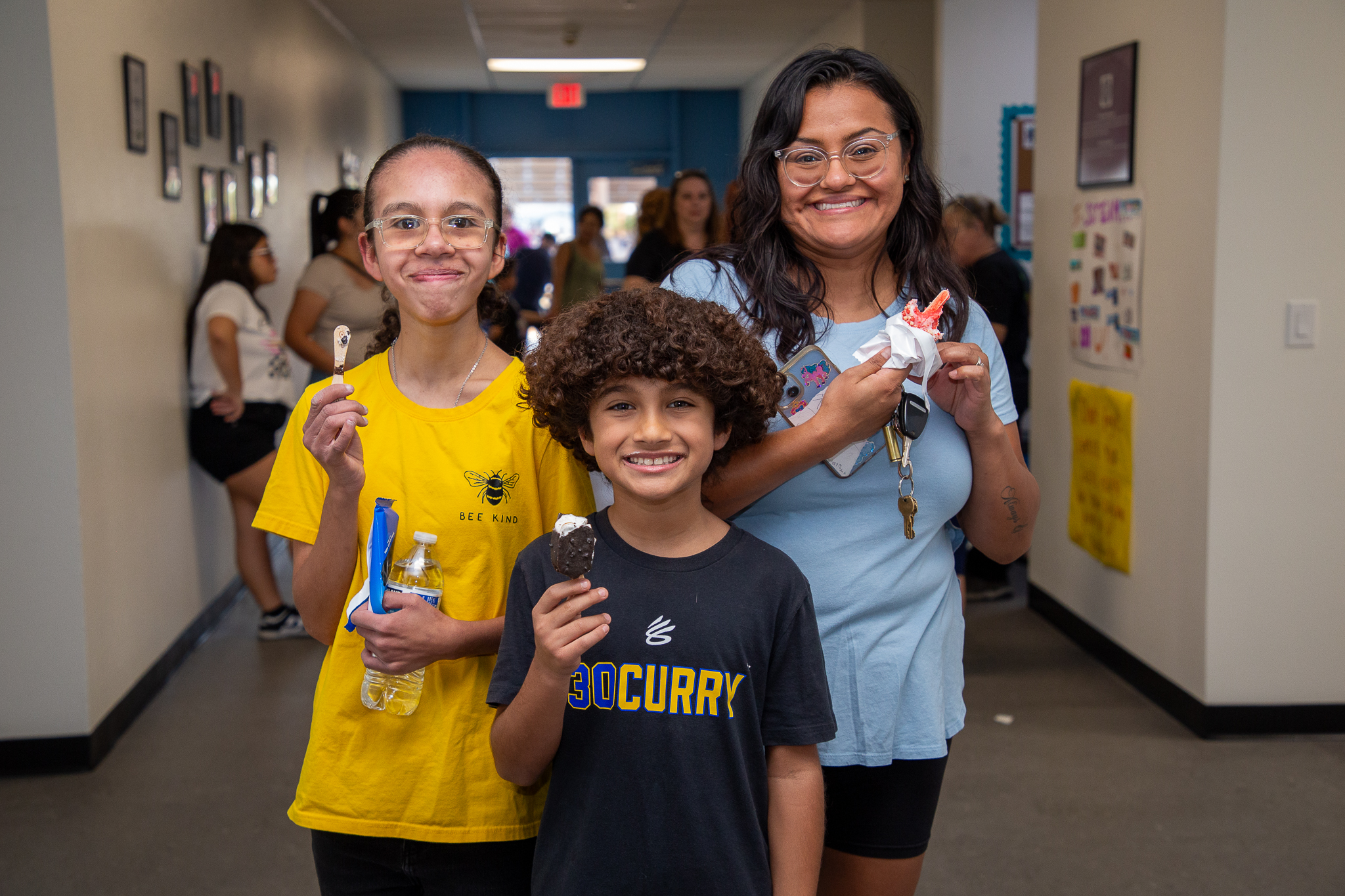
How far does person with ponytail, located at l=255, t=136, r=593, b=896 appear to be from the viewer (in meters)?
1.39

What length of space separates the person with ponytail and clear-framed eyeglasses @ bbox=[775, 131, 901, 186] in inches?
15.8

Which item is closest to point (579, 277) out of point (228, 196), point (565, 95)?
point (228, 196)

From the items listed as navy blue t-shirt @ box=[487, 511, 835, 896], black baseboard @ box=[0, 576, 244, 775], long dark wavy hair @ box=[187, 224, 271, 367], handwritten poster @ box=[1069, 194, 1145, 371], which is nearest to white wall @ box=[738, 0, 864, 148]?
handwritten poster @ box=[1069, 194, 1145, 371]

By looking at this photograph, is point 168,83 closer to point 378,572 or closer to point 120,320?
point 120,320

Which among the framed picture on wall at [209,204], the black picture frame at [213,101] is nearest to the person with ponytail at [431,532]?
the framed picture on wall at [209,204]

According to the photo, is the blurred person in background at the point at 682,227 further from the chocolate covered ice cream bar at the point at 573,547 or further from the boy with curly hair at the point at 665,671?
the chocolate covered ice cream bar at the point at 573,547

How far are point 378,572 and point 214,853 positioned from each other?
6.85 feet

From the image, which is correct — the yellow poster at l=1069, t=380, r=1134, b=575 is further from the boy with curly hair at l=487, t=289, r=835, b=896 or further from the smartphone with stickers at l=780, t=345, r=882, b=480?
the boy with curly hair at l=487, t=289, r=835, b=896

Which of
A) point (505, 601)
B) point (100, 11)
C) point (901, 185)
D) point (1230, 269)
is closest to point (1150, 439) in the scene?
point (1230, 269)

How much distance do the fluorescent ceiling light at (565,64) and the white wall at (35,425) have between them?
8609 millimetres

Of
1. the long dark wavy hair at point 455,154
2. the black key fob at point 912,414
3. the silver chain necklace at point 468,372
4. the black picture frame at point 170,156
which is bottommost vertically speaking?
the black key fob at point 912,414

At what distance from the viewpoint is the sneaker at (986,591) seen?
209 inches

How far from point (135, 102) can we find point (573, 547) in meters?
3.57

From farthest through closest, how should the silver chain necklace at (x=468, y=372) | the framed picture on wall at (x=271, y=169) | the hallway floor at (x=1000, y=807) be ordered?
the framed picture on wall at (x=271, y=169), the hallway floor at (x=1000, y=807), the silver chain necklace at (x=468, y=372)
